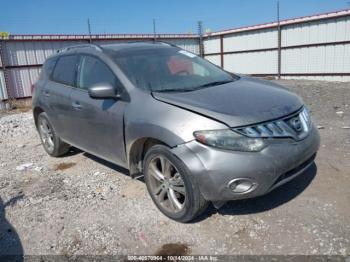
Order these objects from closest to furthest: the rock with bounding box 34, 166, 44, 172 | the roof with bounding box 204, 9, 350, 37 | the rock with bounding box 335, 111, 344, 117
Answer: the rock with bounding box 34, 166, 44, 172 → the rock with bounding box 335, 111, 344, 117 → the roof with bounding box 204, 9, 350, 37

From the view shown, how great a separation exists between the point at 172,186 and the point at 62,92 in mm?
2369

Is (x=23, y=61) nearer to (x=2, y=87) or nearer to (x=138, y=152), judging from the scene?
(x=2, y=87)

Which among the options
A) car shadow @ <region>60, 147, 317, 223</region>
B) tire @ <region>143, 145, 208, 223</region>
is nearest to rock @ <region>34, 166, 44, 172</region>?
tire @ <region>143, 145, 208, 223</region>

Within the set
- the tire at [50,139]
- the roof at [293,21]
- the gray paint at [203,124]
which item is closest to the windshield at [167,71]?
the gray paint at [203,124]

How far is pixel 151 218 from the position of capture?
3410 millimetres

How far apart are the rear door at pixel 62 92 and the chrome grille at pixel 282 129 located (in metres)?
2.62

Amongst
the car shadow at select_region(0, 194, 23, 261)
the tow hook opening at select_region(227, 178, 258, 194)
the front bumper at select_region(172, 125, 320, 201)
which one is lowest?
the car shadow at select_region(0, 194, 23, 261)

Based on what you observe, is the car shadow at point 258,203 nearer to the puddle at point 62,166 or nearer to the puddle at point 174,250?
the puddle at point 174,250

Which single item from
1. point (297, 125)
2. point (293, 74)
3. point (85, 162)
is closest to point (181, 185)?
point (297, 125)

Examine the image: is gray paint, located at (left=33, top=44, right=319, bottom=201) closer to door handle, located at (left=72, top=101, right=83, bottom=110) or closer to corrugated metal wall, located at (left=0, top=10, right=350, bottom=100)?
door handle, located at (left=72, top=101, right=83, bottom=110)

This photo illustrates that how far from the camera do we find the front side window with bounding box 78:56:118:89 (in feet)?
12.5

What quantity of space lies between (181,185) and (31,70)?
12.6 m

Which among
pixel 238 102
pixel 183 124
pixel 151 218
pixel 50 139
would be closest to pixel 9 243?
pixel 151 218

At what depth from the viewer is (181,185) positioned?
3.12m
